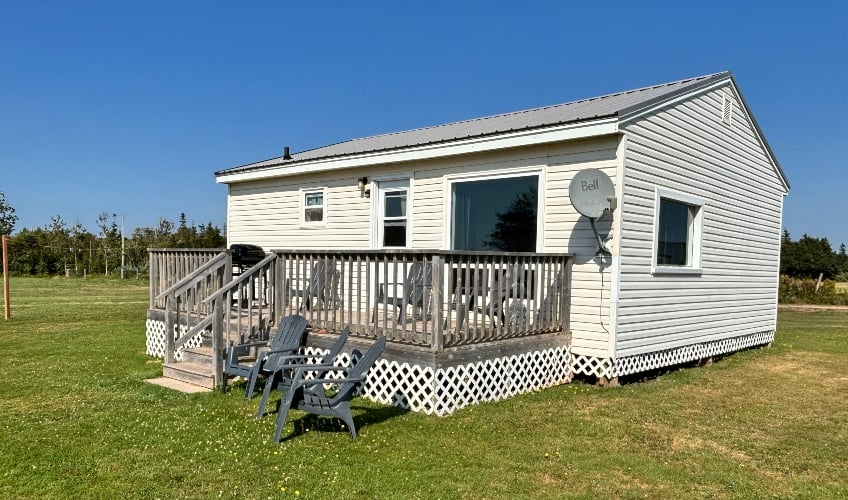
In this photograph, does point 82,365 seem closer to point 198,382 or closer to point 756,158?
point 198,382

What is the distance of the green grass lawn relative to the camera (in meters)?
3.57

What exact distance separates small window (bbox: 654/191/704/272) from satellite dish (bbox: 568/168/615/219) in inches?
50.7

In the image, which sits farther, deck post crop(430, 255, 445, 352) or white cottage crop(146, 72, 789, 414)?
white cottage crop(146, 72, 789, 414)

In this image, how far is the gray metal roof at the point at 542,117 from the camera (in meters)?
6.93

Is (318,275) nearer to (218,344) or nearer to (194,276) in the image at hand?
(218,344)

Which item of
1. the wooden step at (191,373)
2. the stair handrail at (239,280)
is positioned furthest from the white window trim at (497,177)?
the wooden step at (191,373)

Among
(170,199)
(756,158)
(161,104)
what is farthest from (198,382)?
(170,199)

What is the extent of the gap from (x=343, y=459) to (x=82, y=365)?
5.24 m

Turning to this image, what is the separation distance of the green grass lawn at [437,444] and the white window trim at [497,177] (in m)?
2.05

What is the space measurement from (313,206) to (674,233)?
610cm

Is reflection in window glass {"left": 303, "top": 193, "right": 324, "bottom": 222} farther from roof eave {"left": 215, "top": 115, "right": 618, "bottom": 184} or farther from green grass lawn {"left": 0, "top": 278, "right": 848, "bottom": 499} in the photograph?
green grass lawn {"left": 0, "top": 278, "right": 848, "bottom": 499}

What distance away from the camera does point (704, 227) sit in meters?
8.16

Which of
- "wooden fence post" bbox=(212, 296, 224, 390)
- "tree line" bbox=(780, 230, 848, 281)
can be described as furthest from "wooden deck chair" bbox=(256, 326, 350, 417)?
"tree line" bbox=(780, 230, 848, 281)

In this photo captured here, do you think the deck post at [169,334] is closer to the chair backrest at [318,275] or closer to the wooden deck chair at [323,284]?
→ the wooden deck chair at [323,284]
